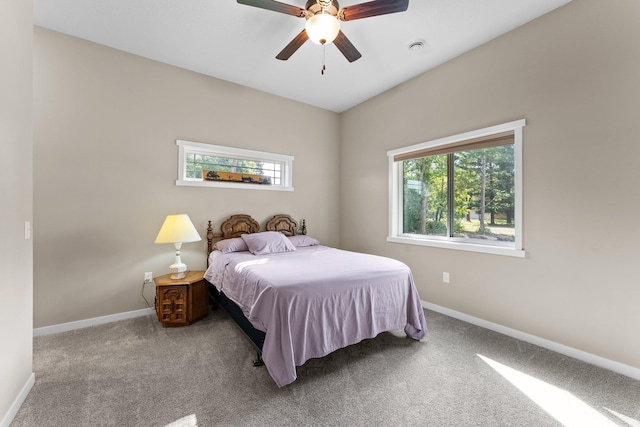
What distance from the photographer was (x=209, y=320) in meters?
2.88

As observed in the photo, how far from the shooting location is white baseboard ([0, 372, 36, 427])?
1.41m

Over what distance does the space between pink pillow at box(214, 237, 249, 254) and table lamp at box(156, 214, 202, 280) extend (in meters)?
0.41

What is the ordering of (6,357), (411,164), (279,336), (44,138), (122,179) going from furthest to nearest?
(411,164), (122,179), (44,138), (279,336), (6,357)

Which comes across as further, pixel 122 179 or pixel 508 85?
pixel 122 179

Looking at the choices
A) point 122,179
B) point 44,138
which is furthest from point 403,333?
point 44,138

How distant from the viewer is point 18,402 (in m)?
1.56

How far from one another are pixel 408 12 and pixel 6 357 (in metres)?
3.70

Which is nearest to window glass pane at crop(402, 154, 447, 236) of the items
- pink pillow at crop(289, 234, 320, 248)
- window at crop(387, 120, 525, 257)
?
window at crop(387, 120, 525, 257)

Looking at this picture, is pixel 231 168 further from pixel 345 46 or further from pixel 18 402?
pixel 18 402

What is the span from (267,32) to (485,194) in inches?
112

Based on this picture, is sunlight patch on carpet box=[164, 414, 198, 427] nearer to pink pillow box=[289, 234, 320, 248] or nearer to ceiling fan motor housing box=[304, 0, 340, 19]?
pink pillow box=[289, 234, 320, 248]

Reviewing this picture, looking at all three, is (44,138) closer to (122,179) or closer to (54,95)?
(54,95)

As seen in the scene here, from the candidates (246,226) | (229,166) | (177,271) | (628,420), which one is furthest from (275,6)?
(628,420)

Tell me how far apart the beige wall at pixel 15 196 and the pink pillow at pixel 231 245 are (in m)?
1.61
